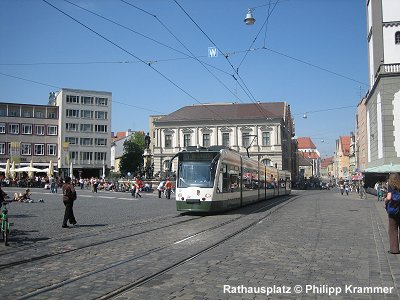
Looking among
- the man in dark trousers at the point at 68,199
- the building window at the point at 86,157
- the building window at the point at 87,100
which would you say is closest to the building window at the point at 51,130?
the building window at the point at 86,157

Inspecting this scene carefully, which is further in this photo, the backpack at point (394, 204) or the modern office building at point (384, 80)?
the modern office building at point (384, 80)

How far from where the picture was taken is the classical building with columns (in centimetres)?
8550

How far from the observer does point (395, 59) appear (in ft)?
147

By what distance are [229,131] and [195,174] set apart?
68647mm

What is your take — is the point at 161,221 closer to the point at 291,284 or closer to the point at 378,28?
the point at 291,284

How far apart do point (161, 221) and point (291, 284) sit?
11090 mm

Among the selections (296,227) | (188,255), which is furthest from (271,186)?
(188,255)

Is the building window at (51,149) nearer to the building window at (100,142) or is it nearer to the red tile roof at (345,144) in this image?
the building window at (100,142)

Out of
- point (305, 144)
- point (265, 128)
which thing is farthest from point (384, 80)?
point (305, 144)

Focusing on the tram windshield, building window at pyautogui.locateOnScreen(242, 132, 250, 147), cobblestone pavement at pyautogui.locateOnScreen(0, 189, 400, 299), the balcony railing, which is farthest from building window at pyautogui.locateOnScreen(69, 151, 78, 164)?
cobblestone pavement at pyautogui.locateOnScreen(0, 189, 400, 299)

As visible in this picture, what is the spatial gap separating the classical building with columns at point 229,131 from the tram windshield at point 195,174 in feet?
212

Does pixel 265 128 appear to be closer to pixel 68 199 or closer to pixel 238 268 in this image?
pixel 68 199

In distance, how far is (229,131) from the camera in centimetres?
8806

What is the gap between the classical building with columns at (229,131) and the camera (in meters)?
85.5
